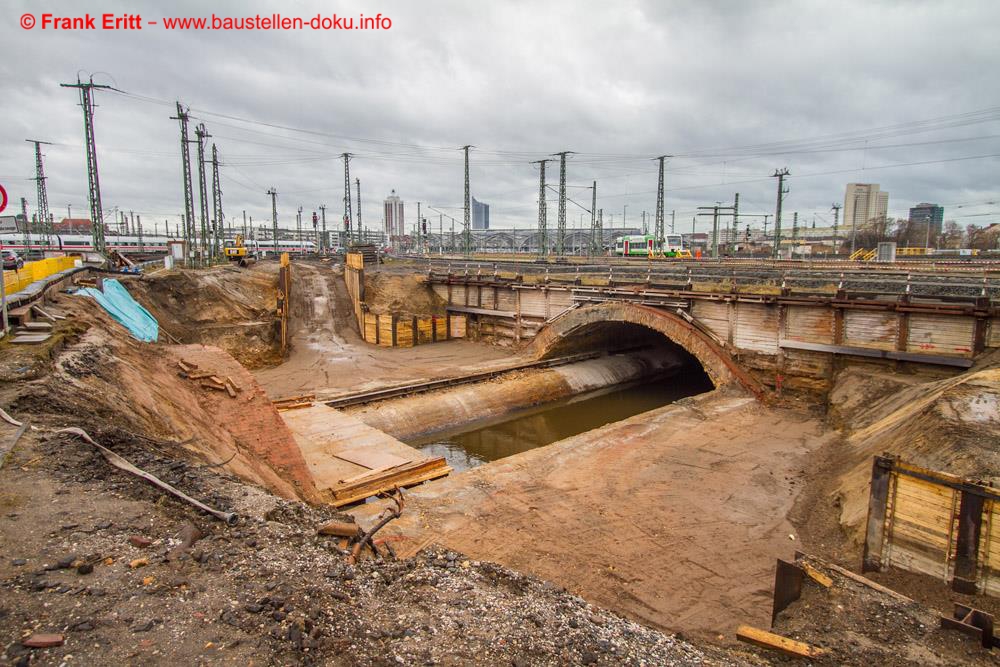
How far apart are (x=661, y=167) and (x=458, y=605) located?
51.5m

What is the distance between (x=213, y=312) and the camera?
30.0 meters

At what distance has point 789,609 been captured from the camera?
A: 307 inches

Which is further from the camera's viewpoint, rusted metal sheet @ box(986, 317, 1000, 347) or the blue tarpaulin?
the blue tarpaulin

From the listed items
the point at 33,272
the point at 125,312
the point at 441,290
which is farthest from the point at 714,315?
the point at 33,272

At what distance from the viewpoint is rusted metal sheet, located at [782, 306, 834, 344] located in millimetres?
20672

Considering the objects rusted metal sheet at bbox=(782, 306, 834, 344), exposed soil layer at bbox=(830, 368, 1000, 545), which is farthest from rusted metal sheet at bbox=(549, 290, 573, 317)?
exposed soil layer at bbox=(830, 368, 1000, 545)

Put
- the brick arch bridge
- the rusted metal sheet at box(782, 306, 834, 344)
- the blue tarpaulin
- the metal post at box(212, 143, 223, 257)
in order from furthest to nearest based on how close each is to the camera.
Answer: the metal post at box(212, 143, 223, 257)
the brick arch bridge
the rusted metal sheet at box(782, 306, 834, 344)
the blue tarpaulin

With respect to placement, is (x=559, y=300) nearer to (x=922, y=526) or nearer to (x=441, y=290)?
(x=441, y=290)

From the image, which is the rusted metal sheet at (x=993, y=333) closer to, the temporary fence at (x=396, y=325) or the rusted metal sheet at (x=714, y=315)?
the rusted metal sheet at (x=714, y=315)

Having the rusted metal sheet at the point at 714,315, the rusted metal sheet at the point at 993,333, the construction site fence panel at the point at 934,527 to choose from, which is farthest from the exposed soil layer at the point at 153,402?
the rusted metal sheet at the point at 993,333

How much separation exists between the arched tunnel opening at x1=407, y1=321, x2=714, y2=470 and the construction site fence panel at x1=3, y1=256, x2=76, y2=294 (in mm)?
13996

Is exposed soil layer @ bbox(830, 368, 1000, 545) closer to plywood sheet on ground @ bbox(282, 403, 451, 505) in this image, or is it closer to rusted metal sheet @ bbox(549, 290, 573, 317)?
plywood sheet on ground @ bbox(282, 403, 451, 505)

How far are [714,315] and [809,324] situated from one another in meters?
3.87

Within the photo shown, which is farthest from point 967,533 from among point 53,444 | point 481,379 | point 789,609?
point 481,379
